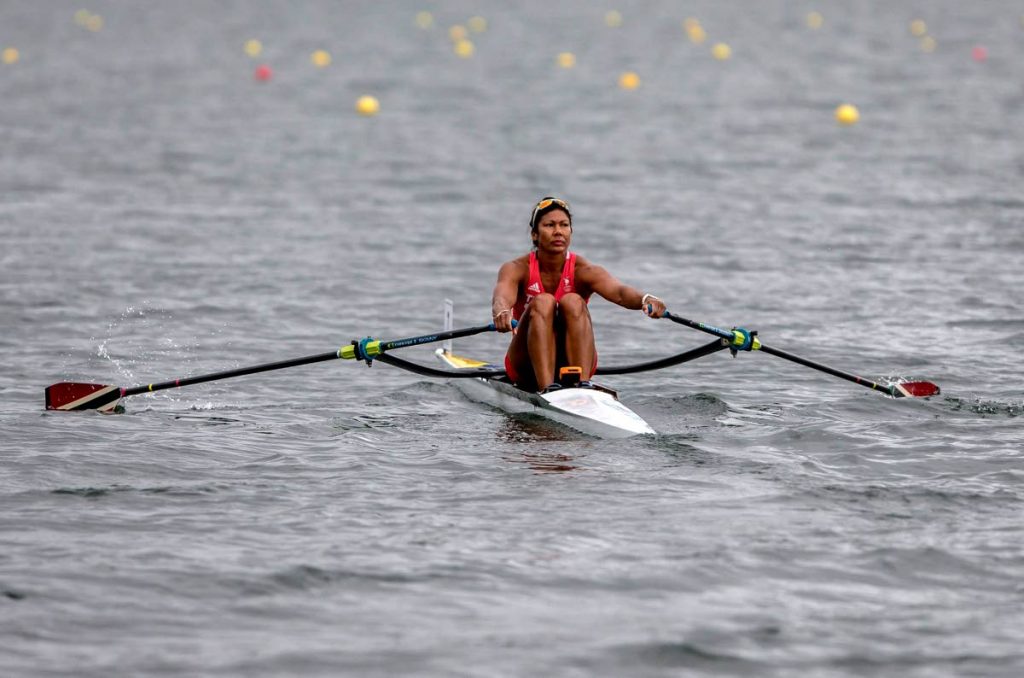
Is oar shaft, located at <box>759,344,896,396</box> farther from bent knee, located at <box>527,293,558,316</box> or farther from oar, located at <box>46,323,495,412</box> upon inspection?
oar, located at <box>46,323,495,412</box>

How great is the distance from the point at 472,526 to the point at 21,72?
35423 millimetres

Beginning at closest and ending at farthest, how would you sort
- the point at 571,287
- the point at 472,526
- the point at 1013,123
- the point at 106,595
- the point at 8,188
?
the point at 106,595
the point at 472,526
the point at 571,287
the point at 8,188
the point at 1013,123

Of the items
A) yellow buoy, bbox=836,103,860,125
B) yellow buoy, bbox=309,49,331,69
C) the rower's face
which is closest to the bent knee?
the rower's face

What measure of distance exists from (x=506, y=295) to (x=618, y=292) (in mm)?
824

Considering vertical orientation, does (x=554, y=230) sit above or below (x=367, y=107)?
below

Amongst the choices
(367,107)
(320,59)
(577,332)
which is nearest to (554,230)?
(577,332)

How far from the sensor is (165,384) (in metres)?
12.2

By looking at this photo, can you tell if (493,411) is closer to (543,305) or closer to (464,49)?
(543,305)

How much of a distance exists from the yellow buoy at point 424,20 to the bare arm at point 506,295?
4479 centimetres

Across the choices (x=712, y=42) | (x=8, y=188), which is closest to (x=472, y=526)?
(x=8, y=188)

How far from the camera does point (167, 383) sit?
12.2m

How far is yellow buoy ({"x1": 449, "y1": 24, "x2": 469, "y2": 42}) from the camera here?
51.2 m

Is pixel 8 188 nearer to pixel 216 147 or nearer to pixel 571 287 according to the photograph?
pixel 216 147

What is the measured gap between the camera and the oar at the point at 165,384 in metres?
11.8
